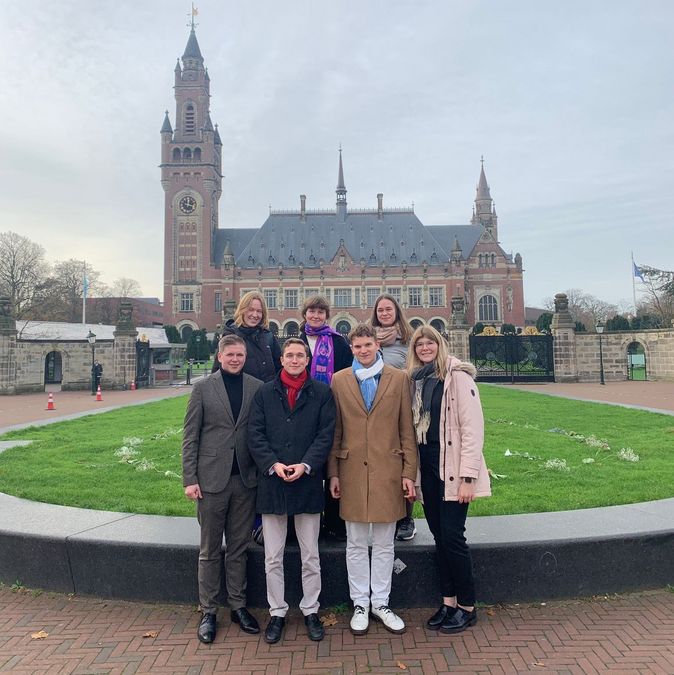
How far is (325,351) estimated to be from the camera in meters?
3.98

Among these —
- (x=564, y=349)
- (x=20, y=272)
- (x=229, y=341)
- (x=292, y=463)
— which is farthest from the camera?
(x=20, y=272)

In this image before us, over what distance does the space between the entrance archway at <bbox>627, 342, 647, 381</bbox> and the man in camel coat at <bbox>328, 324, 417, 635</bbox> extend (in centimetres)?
2590

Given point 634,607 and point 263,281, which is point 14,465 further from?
point 263,281

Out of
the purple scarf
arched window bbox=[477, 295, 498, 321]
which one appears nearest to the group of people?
the purple scarf

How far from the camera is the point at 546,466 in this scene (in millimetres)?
6242

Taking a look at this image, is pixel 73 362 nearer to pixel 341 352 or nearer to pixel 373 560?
Answer: pixel 341 352

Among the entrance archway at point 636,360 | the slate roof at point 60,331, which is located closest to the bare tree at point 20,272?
the slate roof at point 60,331

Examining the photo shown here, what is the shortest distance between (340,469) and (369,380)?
0.64 meters

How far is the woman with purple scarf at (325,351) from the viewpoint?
12.6ft

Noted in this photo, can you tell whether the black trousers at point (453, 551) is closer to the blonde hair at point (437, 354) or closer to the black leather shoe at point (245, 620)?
the blonde hair at point (437, 354)

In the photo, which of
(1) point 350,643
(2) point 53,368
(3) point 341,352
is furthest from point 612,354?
(2) point 53,368

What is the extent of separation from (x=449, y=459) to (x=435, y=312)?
61217 mm

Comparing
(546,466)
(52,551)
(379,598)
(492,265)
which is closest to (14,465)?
(52,551)

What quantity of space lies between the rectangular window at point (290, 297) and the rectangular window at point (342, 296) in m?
5.13
